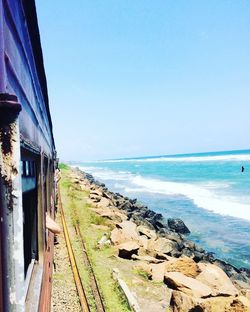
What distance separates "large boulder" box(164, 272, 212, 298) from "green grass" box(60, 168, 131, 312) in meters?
1.33

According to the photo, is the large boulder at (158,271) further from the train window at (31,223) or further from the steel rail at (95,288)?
the train window at (31,223)

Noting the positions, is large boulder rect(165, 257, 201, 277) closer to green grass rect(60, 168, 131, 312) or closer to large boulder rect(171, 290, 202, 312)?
green grass rect(60, 168, 131, 312)

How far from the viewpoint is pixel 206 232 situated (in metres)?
21.5

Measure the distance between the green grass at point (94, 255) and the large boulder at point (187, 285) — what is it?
133 cm

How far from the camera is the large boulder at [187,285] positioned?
26.0ft

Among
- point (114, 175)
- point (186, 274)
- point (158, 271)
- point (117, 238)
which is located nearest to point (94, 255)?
point (117, 238)

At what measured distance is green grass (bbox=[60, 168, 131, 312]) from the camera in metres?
7.73

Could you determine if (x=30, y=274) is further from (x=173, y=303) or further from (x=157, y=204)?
(x=157, y=204)

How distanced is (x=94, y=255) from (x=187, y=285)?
11.4 feet

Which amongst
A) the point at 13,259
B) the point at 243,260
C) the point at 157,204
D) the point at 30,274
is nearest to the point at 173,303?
the point at 30,274

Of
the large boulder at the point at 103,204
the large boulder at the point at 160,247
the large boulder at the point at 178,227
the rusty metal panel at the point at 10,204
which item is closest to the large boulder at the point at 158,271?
the large boulder at the point at 160,247

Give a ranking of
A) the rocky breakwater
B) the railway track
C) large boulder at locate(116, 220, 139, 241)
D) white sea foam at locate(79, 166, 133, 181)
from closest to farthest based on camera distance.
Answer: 1. the rocky breakwater
2. the railway track
3. large boulder at locate(116, 220, 139, 241)
4. white sea foam at locate(79, 166, 133, 181)

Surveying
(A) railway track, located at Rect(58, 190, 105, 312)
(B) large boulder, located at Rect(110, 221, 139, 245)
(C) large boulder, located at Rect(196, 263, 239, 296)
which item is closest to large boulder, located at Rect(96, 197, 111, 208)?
(B) large boulder, located at Rect(110, 221, 139, 245)

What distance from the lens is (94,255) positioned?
1094 cm
